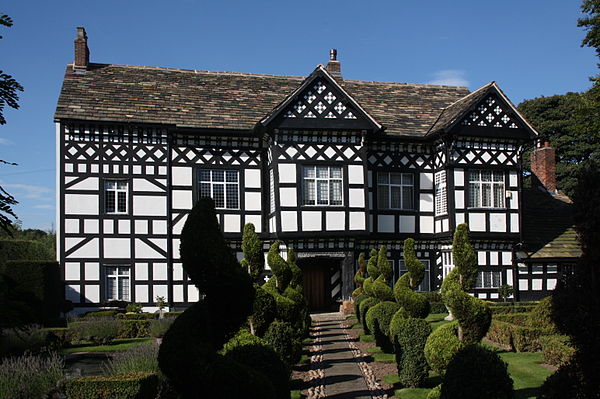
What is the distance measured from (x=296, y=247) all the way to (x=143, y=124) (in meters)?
7.86

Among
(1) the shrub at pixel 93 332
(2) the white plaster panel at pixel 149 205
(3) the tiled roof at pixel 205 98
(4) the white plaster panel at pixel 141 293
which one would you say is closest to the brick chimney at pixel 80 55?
(3) the tiled roof at pixel 205 98

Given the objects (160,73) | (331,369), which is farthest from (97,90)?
(331,369)

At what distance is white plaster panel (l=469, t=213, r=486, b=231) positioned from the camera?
24156mm

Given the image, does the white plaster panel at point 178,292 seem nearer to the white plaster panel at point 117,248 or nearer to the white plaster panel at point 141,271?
the white plaster panel at point 141,271

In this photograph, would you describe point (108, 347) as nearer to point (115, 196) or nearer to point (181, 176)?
point (115, 196)

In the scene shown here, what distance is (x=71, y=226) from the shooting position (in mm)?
22734

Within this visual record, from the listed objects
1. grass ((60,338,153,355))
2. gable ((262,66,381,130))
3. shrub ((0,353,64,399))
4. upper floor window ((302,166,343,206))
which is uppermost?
gable ((262,66,381,130))

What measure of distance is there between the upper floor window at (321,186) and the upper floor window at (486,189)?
574 cm

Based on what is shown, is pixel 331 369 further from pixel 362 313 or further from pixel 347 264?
pixel 347 264

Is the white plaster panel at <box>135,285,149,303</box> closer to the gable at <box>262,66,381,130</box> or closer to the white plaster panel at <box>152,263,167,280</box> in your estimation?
the white plaster panel at <box>152,263,167,280</box>

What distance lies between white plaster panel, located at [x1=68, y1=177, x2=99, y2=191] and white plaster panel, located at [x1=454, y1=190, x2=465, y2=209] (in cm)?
1459

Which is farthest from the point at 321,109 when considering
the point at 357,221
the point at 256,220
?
the point at 256,220

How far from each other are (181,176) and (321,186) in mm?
5739

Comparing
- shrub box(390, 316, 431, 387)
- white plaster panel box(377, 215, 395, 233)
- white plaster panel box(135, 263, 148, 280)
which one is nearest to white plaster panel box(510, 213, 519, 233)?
white plaster panel box(377, 215, 395, 233)
